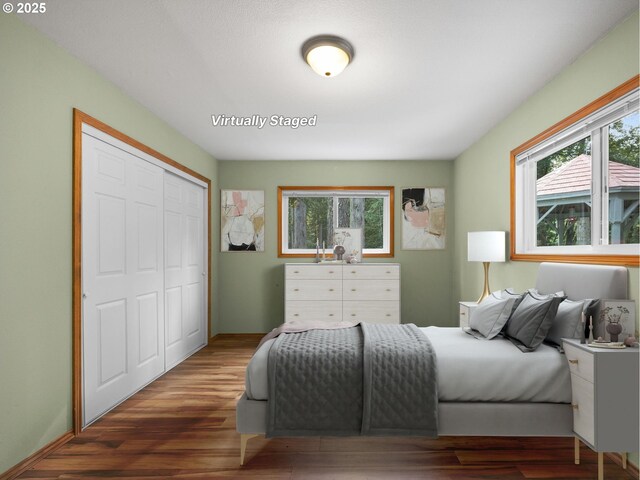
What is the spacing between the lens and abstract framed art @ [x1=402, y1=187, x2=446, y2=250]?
Result: 5.56 metres

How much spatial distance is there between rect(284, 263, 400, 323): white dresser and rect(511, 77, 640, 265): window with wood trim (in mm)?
1733

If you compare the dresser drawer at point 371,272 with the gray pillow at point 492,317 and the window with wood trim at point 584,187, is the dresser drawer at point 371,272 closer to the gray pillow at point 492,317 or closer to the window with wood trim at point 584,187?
the window with wood trim at point 584,187

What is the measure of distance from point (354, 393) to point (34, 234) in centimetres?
208

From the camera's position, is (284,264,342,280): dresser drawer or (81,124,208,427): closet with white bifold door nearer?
(81,124,208,427): closet with white bifold door

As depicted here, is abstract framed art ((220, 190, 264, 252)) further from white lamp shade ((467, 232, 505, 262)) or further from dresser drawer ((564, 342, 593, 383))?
dresser drawer ((564, 342, 593, 383))

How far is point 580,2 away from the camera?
2.08 m

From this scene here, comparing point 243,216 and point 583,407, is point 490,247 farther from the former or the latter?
point 243,216

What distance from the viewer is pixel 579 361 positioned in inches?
82.9

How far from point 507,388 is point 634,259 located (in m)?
1.02

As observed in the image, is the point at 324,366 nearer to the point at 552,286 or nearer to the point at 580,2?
the point at 552,286

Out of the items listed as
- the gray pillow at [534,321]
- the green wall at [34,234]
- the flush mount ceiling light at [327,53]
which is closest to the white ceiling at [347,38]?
the flush mount ceiling light at [327,53]

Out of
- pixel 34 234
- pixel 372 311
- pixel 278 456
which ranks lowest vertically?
pixel 278 456

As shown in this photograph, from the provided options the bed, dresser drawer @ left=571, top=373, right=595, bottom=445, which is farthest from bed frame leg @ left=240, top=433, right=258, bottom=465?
dresser drawer @ left=571, top=373, right=595, bottom=445

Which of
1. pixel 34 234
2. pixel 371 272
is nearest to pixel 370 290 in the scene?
pixel 371 272
